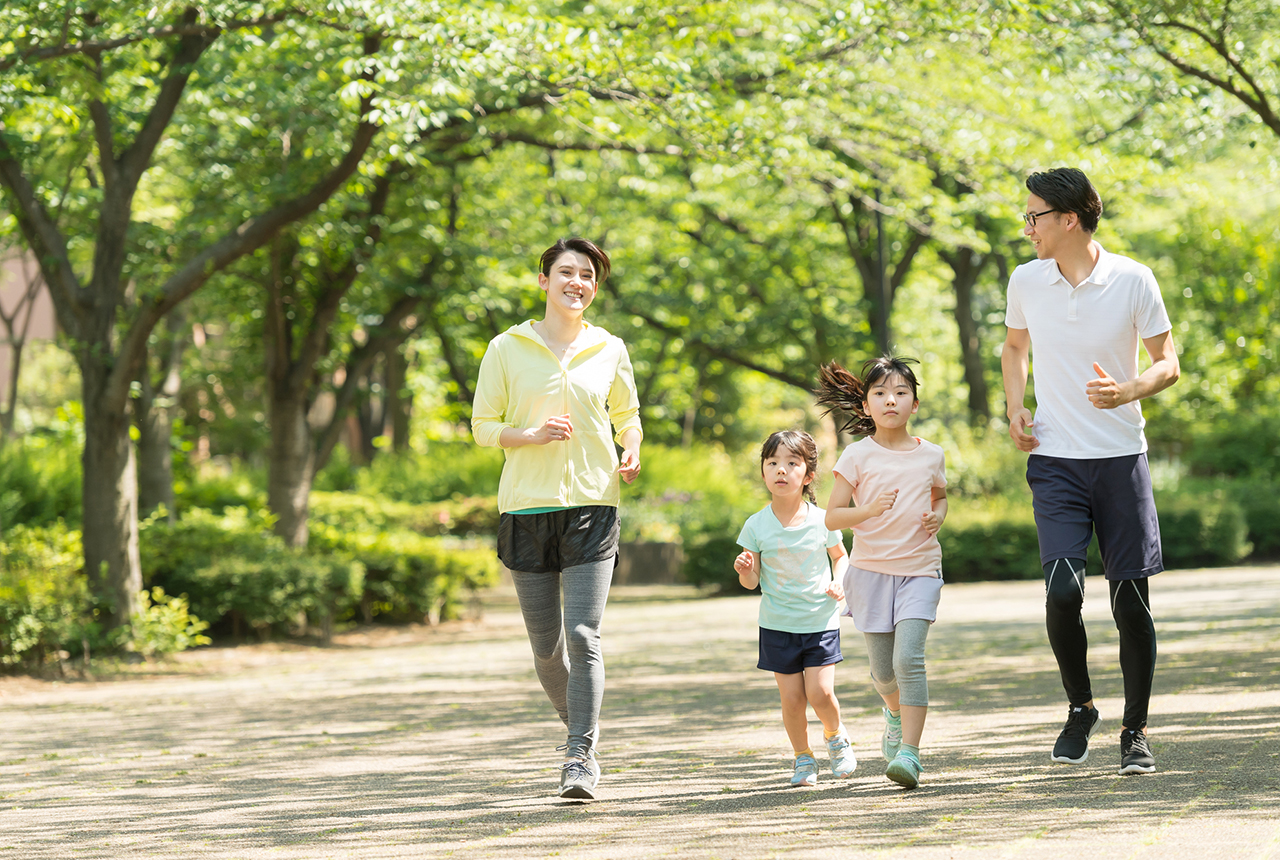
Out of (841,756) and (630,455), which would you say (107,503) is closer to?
(630,455)

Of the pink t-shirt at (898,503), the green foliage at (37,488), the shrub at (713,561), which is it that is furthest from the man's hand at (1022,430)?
the shrub at (713,561)

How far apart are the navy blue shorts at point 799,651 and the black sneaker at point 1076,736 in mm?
863

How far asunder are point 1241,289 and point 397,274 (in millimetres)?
20624

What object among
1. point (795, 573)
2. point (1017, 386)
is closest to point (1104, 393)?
point (1017, 386)

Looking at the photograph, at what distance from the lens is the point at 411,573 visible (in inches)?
539

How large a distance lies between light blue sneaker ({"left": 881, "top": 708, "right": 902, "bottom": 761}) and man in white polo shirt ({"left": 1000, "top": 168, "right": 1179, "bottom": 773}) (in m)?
0.58

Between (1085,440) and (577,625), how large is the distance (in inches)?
77.9

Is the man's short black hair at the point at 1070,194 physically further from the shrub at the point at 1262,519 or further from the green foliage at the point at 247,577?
the shrub at the point at 1262,519

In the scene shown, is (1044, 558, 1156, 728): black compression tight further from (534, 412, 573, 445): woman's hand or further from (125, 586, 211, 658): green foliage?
(125, 586, 211, 658): green foliage

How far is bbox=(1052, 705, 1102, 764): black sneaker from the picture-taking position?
474 cm

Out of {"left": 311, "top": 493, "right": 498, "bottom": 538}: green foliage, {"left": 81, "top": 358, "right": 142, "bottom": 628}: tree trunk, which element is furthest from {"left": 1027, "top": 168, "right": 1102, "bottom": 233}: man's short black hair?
{"left": 311, "top": 493, "right": 498, "bottom": 538}: green foliage

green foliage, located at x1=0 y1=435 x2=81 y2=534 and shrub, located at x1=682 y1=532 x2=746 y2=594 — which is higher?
green foliage, located at x1=0 y1=435 x2=81 y2=534

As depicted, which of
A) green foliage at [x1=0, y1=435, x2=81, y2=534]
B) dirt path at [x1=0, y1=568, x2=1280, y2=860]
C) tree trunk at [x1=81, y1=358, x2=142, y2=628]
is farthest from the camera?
green foliage at [x1=0, y1=435, x2=81, y2=534]

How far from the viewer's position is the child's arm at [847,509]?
4.67 meters
